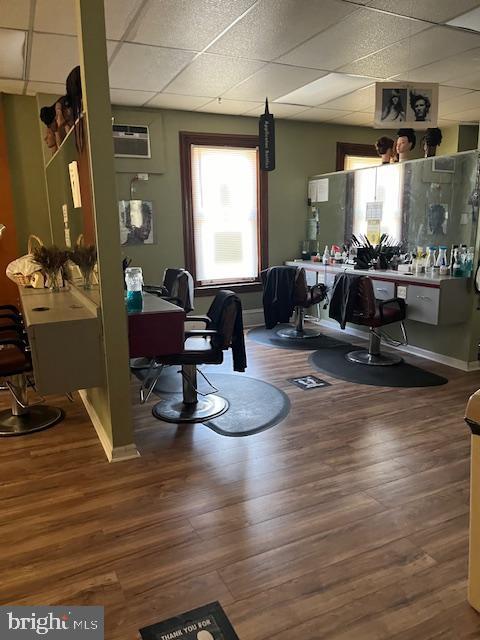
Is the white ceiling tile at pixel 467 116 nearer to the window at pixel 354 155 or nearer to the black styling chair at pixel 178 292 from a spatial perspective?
the window at pixel 354 155

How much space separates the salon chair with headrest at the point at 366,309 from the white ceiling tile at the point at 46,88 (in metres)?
3.20

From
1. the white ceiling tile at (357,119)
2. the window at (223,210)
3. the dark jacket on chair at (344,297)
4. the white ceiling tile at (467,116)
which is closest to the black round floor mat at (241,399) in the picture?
the dark jacket on chair at (344,297)

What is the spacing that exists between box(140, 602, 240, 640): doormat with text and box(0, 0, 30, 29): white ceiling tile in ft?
10.9

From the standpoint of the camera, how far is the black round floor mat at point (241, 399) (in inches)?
125

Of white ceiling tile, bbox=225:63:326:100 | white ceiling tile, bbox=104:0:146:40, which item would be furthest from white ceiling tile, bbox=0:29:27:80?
white ceiling tile, bbox=225:63:326:100

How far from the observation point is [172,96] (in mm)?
4844

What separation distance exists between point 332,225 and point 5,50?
3999 millimetres

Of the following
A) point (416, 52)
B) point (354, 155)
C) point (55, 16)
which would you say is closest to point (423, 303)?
point (416, 52)

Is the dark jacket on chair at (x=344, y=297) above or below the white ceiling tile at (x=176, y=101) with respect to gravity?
below

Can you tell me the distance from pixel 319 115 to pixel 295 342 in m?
2.92

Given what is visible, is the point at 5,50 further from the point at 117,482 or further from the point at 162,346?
the point at 117,482

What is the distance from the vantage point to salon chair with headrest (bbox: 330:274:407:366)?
4180 mm

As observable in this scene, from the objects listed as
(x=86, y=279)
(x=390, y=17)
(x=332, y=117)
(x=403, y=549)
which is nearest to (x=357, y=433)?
(x=403, y=549)

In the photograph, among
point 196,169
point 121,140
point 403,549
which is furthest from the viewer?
point 196,169
